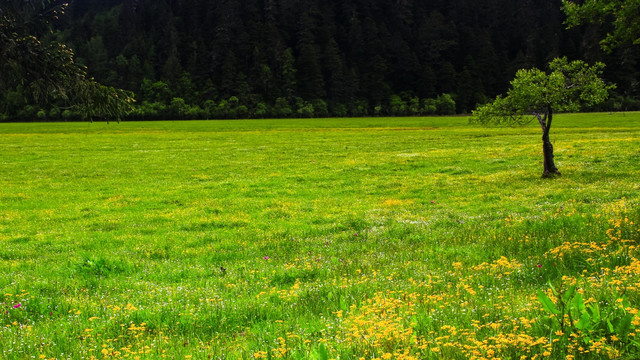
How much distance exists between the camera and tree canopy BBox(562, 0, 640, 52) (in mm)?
16469

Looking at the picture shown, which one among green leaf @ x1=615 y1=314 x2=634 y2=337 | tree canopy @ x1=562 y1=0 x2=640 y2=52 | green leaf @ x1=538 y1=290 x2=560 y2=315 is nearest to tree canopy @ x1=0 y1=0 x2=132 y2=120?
green leaf @ x1=538 y1=290 x2=560 y2=315

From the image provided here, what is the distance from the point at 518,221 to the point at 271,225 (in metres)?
8.82

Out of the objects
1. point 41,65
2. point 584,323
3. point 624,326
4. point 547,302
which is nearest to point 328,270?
point 547,302

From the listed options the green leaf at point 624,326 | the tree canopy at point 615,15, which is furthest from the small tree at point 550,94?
the green leaf at point 624,326

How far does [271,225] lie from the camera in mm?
15844

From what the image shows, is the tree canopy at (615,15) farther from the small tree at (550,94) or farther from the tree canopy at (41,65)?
the tree canopy at (41,65)

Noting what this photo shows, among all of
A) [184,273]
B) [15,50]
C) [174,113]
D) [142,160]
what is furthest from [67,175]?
[174,113]

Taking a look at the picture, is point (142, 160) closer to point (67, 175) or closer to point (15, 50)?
point (67, 175)

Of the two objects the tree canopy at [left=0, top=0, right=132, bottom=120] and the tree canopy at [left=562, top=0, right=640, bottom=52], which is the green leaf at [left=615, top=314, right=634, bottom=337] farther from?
the tree canopy at [left=562, top=0, right=640, bottom=52]

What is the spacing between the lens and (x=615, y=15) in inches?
690

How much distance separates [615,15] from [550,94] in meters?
5.98

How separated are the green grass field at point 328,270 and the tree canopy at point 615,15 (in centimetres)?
698

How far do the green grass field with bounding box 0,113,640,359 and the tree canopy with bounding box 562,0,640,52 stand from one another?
6.98m

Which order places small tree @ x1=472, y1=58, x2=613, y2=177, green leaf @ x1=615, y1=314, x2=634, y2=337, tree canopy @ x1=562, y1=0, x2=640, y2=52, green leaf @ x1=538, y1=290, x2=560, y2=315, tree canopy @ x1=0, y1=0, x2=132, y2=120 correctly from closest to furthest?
green leaf @ x1=615, y1=314, x2=634, y2=337 → green leaf @ x1=538, y1=290, x2=560, y2=315 → tree canopy @ x1=0, y1=0, x2=132, y2=120 → tree canopy @ x1=562, y1=0, x2=640, y2=52 → small tree @ x1=472, y1=58, x2=613, y2=177
